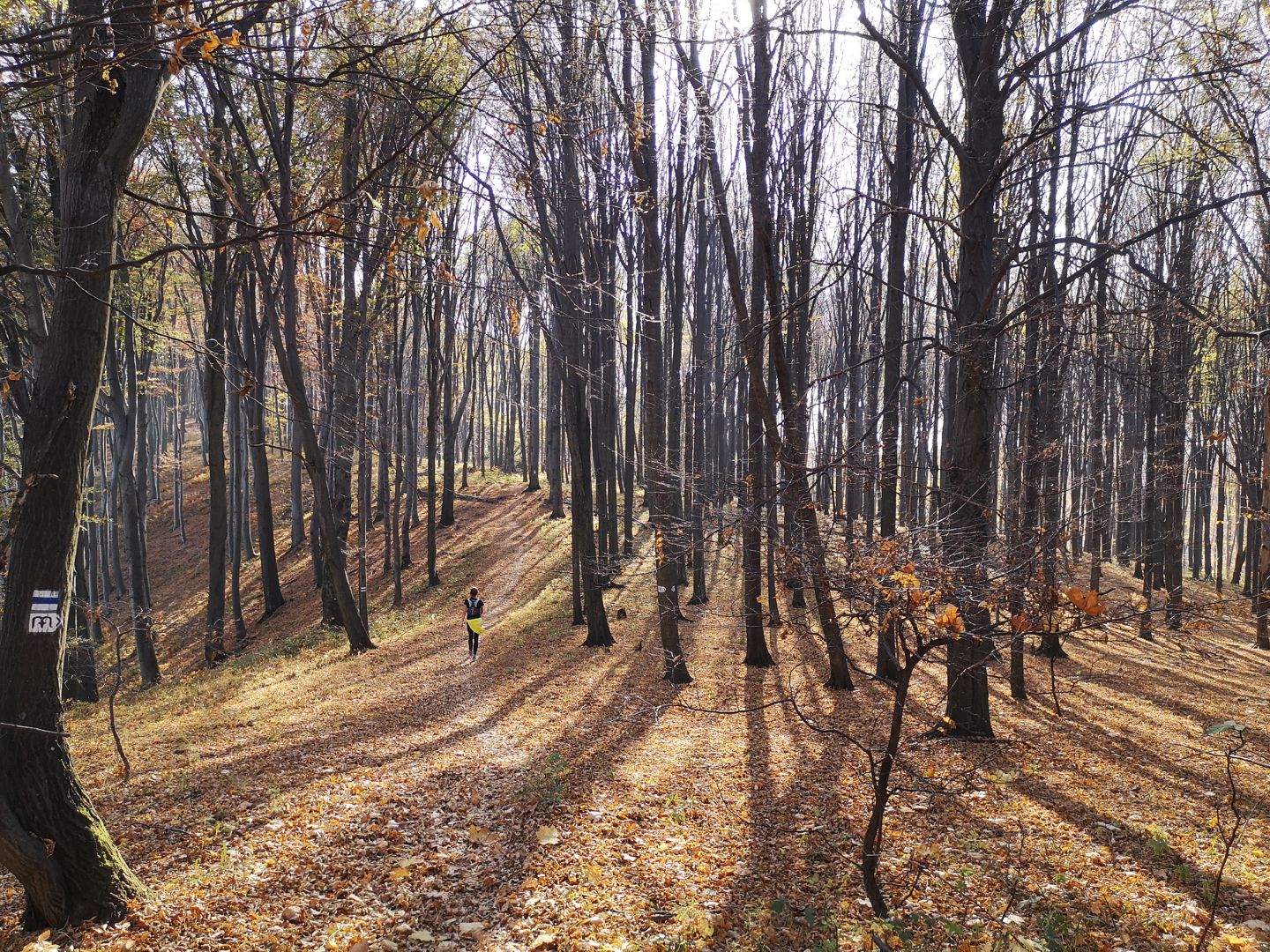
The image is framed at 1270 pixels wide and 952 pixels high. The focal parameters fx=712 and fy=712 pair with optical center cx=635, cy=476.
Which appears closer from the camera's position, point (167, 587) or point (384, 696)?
point (384, 696)

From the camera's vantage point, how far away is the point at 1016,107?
11664mm

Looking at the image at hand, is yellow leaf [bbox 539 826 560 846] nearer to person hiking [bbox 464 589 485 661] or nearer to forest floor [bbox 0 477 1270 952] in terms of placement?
forest floor [bbox 0 477 1270 952]

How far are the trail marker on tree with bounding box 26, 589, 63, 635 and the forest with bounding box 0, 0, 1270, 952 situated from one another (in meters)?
0.04

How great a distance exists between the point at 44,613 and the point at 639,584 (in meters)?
A: 17.9

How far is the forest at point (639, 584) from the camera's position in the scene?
450 cm

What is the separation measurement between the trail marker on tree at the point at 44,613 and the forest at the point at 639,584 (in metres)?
0.04

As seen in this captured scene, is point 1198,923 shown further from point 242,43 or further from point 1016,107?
point 1016,107

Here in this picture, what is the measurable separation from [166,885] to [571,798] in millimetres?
3270

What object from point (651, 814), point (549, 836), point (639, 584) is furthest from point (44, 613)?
point (639, 584)

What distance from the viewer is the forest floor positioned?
475cm

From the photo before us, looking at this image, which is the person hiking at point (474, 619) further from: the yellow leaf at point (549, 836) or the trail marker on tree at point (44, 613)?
the trail marker on tree at point (44, 613)

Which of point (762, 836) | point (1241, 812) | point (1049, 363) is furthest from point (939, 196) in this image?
point (762, 836)

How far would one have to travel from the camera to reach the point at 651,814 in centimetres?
660

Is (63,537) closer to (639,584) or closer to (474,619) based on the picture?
(474,619)
